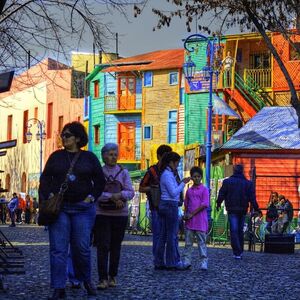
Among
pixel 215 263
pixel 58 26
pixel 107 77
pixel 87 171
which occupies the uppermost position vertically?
pixel 107 77

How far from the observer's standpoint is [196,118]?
56.0 metres

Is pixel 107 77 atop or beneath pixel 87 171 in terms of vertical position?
atop

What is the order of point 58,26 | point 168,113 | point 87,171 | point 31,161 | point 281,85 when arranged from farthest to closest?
point 31,161 < point 168,113 < point 281,85 < point 58,26 < point 87,171

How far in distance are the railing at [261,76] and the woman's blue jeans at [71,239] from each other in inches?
1519

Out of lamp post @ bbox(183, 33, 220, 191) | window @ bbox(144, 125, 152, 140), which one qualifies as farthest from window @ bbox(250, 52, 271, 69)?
window @ bbox(144, 125, 152, 140)

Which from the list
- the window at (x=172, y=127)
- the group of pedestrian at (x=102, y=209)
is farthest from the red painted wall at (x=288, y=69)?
the group of pedestrian at (x=102, y=209)

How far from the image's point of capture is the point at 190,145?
5300 cm

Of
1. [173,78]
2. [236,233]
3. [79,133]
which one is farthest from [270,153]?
[79,133]

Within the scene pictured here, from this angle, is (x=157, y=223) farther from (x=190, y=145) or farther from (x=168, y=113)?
(x=168, y=113)

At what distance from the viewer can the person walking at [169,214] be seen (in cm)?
1584

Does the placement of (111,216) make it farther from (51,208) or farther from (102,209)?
(51,208)

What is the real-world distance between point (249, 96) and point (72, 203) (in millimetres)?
38248

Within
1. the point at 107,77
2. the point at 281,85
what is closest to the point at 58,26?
the point at 281,85

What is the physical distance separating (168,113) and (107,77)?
719 centimetres
